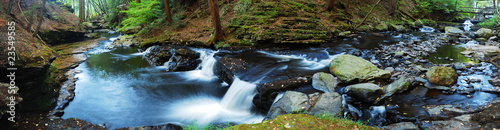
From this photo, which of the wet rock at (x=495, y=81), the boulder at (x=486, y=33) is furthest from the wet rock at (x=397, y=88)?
the boulder at (x=486, y=33)

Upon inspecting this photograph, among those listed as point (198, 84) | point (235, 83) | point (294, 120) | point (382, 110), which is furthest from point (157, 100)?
point (382, 110)

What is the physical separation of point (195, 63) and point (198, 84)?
7.15ft

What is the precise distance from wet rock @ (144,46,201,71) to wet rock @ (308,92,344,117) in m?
6.90

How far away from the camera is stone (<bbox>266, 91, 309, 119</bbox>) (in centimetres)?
440

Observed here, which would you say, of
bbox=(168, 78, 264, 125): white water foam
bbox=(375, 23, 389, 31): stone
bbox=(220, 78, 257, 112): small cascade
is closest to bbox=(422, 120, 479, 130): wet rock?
bbox=(168, 78, 264, 125): white water foam

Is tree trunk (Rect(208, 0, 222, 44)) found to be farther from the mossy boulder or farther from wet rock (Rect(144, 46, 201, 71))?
the mossy boulder

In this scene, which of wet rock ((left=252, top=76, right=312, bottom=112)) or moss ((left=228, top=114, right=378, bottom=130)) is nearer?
moss ((left=228, top=114, right=378, bottom=130))

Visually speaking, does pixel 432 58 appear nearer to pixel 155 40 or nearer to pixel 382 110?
pixel 382 110

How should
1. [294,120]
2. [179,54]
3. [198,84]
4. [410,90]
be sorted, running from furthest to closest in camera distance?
[179,54] → [198,84] → [410,90] → [294,120]

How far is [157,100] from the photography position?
6.90 m

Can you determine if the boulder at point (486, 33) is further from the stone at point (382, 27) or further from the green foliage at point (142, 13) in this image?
the green foliage at point (142, 13)

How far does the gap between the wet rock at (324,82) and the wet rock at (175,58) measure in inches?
234

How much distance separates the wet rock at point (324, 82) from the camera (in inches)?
228

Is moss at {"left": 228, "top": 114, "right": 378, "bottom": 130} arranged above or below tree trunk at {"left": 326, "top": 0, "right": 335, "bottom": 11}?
below
